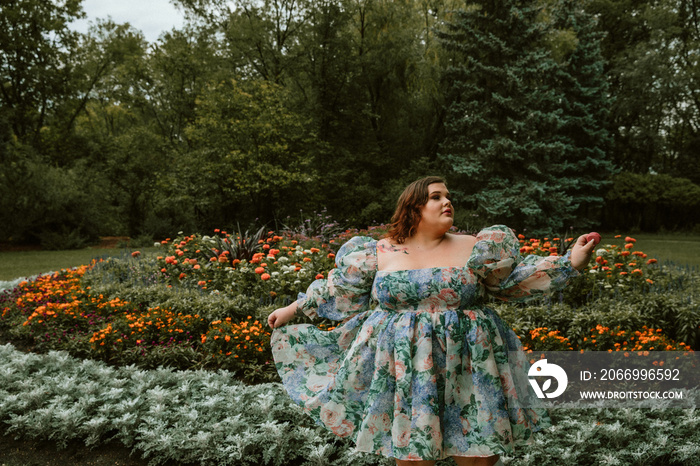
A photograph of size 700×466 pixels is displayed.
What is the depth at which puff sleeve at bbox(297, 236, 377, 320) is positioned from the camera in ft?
7.21

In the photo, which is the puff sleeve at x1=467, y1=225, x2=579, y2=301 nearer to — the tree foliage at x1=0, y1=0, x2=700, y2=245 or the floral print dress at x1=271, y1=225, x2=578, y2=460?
the floral print dress at x1=271, y1=225, x2=578, y2=460

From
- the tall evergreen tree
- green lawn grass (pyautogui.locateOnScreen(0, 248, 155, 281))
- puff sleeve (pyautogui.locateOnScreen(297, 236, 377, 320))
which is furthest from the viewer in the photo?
the tall evergreen tree

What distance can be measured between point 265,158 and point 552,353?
14.1 metres

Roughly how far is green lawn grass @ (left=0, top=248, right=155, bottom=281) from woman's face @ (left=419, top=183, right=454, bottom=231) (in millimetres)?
8897

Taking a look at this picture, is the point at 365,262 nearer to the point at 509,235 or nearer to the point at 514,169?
the point at 509,235

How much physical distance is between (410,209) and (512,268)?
0.51 metres

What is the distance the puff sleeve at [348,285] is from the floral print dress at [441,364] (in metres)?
0.01

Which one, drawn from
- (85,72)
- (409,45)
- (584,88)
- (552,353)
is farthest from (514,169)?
(85,72)

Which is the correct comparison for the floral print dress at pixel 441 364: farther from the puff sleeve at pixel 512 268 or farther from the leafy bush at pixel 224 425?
the leafy bush at pixel 224 425

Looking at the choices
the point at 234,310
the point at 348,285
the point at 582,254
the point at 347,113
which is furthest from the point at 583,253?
the point at 347,113

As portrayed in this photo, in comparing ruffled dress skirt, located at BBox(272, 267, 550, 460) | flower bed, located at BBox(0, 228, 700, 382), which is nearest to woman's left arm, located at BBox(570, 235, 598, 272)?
ruffled dress skirt, located at BBox(272, 267, 550, 460)

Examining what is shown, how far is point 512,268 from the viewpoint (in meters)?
2.04

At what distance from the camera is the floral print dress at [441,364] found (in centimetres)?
184

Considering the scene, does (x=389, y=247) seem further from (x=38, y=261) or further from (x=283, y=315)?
(x=38, y=261)
